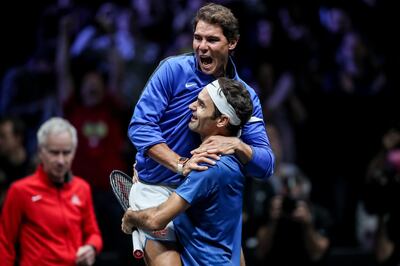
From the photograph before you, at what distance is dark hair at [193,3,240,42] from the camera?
221 inches

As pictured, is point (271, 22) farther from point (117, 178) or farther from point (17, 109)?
point (117, 178)

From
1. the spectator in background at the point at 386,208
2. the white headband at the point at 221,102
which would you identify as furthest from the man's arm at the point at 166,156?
the spectator in background at the point at 386,208

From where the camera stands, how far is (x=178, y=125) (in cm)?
565

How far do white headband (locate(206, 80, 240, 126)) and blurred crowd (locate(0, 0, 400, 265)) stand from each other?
3.39 m

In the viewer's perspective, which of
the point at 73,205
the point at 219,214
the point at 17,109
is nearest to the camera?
the point at 219,214

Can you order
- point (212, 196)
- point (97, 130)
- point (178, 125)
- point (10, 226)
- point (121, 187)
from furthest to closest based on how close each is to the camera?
point (97, 130) → point (10, 226) → point (121, 187) → point (178, 125) → point (212, 196)

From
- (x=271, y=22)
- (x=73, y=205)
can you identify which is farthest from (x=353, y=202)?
(x=73, y=205)

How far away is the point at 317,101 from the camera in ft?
34.6

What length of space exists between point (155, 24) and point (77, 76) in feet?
3.68

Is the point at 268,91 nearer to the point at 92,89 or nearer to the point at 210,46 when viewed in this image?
the point at 92,89

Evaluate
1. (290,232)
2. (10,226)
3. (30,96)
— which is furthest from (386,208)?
(30,96)

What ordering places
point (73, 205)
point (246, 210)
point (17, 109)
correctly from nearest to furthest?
point (73, 205), point (246, 210), point (17, 109)

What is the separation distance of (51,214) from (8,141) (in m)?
2.01

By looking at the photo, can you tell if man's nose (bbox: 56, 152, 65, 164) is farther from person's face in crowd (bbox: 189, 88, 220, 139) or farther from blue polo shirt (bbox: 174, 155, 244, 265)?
person's face in crowd (bbox: 189, 88, 220, 139)
